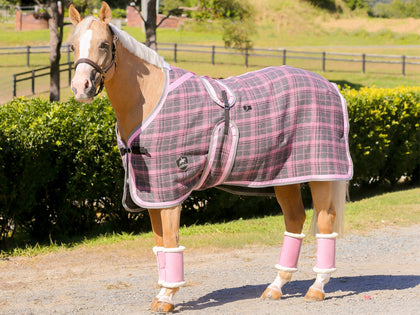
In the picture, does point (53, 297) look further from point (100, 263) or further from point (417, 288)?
point (417, 288)

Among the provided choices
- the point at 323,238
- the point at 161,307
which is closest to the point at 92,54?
the point at 161,307

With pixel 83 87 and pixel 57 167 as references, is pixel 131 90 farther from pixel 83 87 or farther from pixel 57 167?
pixel 57 167

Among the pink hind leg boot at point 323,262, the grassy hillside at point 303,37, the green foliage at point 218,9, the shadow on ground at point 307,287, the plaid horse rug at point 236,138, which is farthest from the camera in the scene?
the grassy hillside at point 303,37

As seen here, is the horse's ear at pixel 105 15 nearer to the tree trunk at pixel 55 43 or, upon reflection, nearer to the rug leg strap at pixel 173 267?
the rug leg strap at pixel 173 267

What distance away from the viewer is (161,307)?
4.84 metres

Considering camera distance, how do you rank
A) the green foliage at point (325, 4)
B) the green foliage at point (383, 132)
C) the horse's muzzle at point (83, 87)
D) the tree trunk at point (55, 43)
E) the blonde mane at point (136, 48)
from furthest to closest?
the green foliage at point (325, 4) < the tree trunk at point (55, 43) < the green foliage at point (383, 132) < the blonde mane at point (136, 48) < the horse's muzzle at point (83, 87)

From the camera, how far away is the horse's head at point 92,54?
164 inches

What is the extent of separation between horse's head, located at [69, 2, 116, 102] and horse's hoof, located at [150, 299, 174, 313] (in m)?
1.71

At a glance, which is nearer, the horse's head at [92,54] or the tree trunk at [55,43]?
the horse's head at [92,54]

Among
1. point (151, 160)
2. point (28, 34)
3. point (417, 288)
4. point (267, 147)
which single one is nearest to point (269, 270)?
point (417, 288)

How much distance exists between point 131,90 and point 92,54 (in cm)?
48

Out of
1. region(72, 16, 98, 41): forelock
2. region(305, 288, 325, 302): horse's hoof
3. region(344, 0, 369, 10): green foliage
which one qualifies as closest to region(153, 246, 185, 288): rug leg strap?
region(305, 288, 325, 302): horse's hoof

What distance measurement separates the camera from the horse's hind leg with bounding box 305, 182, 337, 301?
5219 mm

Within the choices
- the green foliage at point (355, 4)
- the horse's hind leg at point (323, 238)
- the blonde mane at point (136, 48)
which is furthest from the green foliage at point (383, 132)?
the green foliage at point (355, 4)
